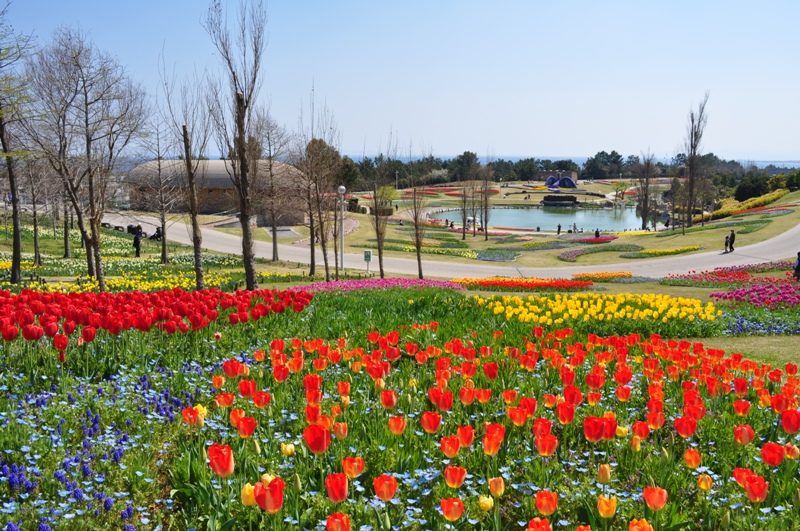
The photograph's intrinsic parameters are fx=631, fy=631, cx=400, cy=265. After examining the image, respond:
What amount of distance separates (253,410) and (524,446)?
2.16 meters

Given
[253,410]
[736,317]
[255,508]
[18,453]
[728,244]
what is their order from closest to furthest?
[255,508]
[18,453]
[253,410]
[736,317]
[728,244]

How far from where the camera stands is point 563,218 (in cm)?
8862

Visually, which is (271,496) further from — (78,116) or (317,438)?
(78,116)

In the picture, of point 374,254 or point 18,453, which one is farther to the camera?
point 374,254

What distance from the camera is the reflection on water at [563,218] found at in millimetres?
78438

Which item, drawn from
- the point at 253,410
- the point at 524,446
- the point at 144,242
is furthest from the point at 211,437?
the point at 144,242

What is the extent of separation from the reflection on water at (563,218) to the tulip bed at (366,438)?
68619mm

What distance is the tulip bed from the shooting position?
347 cm

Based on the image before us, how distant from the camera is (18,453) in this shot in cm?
404

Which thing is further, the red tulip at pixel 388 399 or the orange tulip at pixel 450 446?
the red tulip at pixel 388 399

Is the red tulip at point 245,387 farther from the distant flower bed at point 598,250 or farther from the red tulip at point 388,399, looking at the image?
the distant flower bed at point 598,250

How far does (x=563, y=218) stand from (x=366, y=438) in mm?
87571

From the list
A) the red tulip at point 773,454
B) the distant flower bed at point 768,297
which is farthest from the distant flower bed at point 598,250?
the red tulip at point 773,454

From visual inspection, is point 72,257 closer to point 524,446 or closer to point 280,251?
point 280,251
